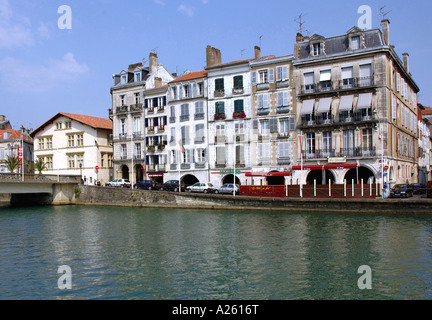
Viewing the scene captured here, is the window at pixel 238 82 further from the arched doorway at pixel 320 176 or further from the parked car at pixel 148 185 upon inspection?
the parked car at pixel 148 185

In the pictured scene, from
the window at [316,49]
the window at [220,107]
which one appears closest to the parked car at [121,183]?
the window at [220,107]

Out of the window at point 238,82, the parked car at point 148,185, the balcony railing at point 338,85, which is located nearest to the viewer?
the balcony railing at point 338,85

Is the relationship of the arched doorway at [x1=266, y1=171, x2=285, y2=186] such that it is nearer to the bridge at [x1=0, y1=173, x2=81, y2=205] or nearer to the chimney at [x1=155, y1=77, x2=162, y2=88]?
the chimney at [x1=155, y1=77, x2=162, y2=88]

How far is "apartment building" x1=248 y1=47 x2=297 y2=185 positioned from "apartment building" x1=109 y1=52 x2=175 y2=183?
1628cm

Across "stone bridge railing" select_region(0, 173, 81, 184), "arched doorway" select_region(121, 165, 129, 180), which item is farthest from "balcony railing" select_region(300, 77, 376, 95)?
"stone bridge railing" select_region(0, 173, 81, 184)

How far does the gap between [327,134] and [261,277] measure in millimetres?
32359

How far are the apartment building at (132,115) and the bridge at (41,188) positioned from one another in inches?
330

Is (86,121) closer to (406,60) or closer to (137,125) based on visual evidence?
(137,125)

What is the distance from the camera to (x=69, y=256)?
2086 centimetres

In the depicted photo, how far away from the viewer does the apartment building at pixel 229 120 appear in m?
51.4

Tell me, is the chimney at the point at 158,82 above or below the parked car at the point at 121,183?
above

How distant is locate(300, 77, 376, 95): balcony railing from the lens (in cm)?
4390
